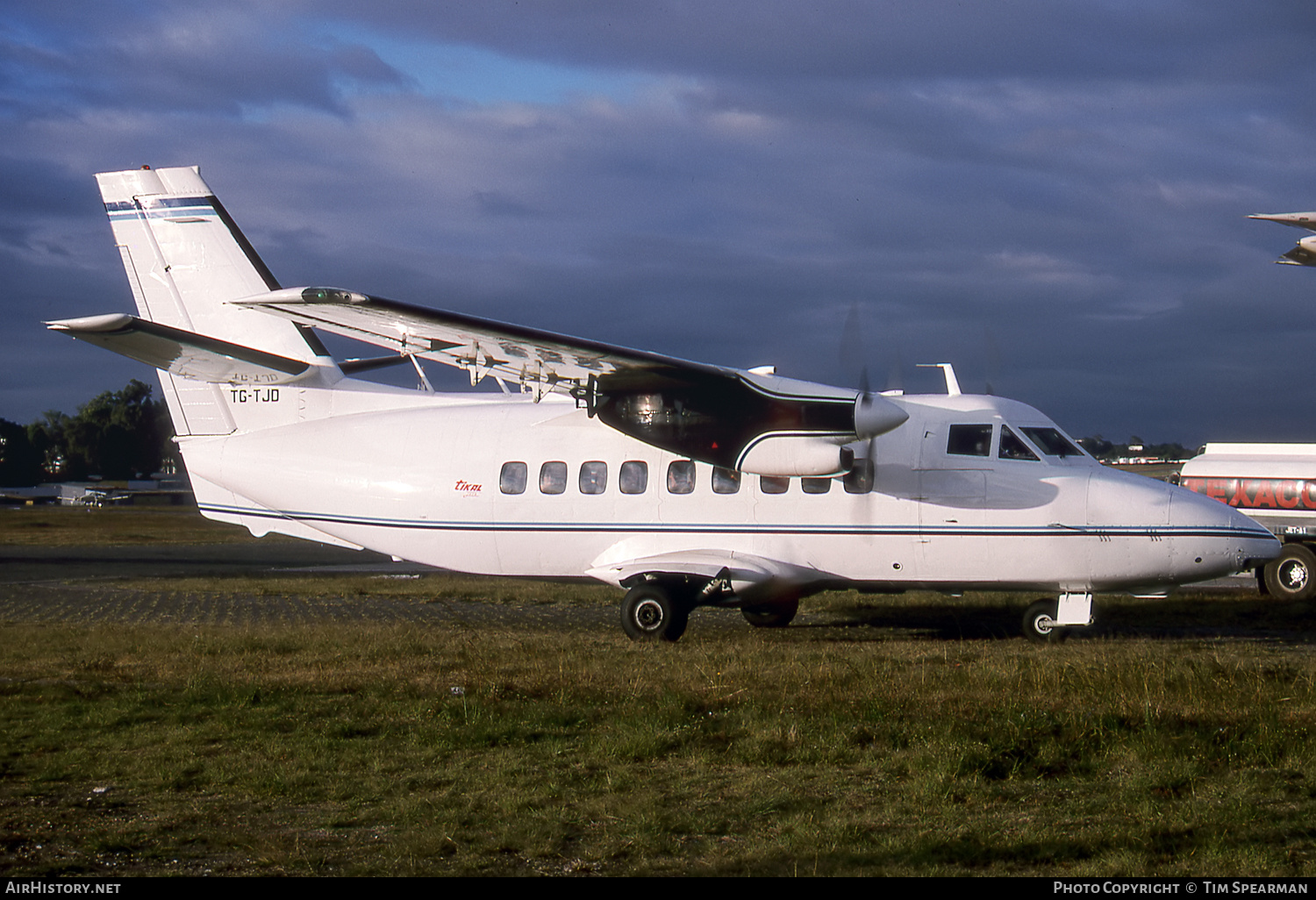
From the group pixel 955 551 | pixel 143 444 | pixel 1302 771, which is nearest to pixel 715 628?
pixel 955 551

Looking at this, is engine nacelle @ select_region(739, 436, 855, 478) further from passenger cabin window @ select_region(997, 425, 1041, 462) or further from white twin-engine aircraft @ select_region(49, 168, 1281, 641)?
passenger cabin window @ select_region(997, 425, 1041, 462)

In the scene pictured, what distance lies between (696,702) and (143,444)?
379ft

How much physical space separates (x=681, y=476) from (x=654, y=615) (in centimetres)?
185

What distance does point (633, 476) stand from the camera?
1450 centimetres

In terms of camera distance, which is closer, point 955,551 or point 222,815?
point 222,815

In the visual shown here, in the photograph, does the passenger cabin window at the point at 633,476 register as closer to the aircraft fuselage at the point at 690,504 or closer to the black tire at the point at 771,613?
the aircraft fuselage at the point at 690,504

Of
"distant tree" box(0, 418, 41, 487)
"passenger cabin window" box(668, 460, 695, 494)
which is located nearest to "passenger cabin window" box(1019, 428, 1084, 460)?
"passenger cabin window" box(668, 460, 695, 494)

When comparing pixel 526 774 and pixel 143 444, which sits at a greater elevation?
pixel 143 444

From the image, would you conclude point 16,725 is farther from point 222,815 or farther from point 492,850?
point 492,850

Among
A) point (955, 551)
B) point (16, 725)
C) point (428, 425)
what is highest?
point (428, 425)

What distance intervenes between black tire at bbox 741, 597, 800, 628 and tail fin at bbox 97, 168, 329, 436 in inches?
324

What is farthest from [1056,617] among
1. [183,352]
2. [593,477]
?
[183,352]

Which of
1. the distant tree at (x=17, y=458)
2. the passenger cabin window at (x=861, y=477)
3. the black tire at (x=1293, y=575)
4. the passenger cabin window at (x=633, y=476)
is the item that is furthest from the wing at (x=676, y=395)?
the distant tree at (x=17, y=458)

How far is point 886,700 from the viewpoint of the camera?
8.98m
